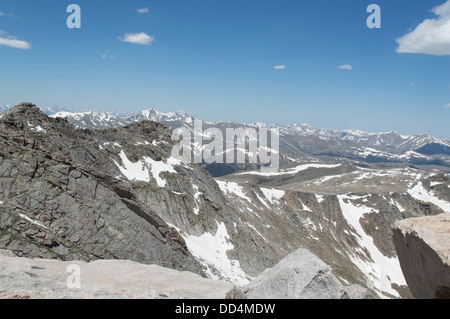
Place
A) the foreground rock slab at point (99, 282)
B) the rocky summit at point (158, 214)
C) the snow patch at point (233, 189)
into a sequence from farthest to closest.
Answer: the snow patch at point (233, 189) < the rocky summit at point (158, 214) < the foreground rock slab at point (99, 282)

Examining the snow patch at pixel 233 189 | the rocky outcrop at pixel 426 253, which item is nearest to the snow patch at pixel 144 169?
the snow patch at pixel 233 189

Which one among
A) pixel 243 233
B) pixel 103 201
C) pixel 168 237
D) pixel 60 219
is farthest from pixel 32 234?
pixel 243 233

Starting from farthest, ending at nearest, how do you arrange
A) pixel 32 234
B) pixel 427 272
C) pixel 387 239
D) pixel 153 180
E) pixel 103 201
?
pixel 387 239 < pixel 153 180 < pixel 103 201 < pixel 32 234 < pixel 427 272

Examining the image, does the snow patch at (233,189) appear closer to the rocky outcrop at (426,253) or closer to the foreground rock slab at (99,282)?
the foreground rock slab at (99,282)

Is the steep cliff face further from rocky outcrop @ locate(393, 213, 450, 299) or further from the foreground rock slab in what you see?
rocky outcrop @ locate(393, 213, 450, 299)
